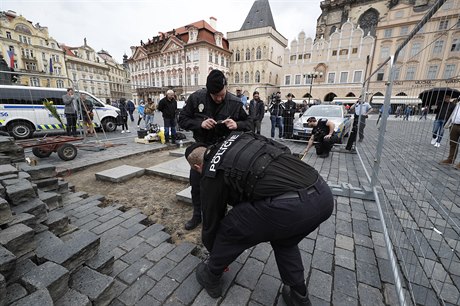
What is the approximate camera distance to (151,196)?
3.50m

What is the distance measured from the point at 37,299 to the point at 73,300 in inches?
9.5

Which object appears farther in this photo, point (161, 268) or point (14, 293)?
point (161, 268)

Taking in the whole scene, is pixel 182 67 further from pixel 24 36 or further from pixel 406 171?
pixel 406 171

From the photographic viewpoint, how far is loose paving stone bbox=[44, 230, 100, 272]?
1531 millimetres

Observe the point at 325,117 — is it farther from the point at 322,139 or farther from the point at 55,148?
the point at 55,148

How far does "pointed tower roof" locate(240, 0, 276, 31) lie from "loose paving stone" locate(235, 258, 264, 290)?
50589mm

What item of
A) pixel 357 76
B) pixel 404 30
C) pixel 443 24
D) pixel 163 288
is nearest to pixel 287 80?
pixel 357 76

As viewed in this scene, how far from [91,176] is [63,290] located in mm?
3587

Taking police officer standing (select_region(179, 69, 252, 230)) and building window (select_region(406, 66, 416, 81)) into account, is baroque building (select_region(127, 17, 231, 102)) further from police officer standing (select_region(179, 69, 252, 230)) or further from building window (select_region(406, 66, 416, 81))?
building window (select_region(406, 66, 416, 81))

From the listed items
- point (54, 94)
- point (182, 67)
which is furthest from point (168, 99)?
point (182, 67)

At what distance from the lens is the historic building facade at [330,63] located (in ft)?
115

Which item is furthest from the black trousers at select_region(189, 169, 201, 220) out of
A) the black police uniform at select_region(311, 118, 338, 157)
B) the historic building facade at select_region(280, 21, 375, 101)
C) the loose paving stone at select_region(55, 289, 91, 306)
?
the historic building facade at select_region(280, 21, 375, 101)


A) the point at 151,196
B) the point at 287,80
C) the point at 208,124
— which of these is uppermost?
the point at 287,80

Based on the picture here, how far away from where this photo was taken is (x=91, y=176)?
4.43 meters
